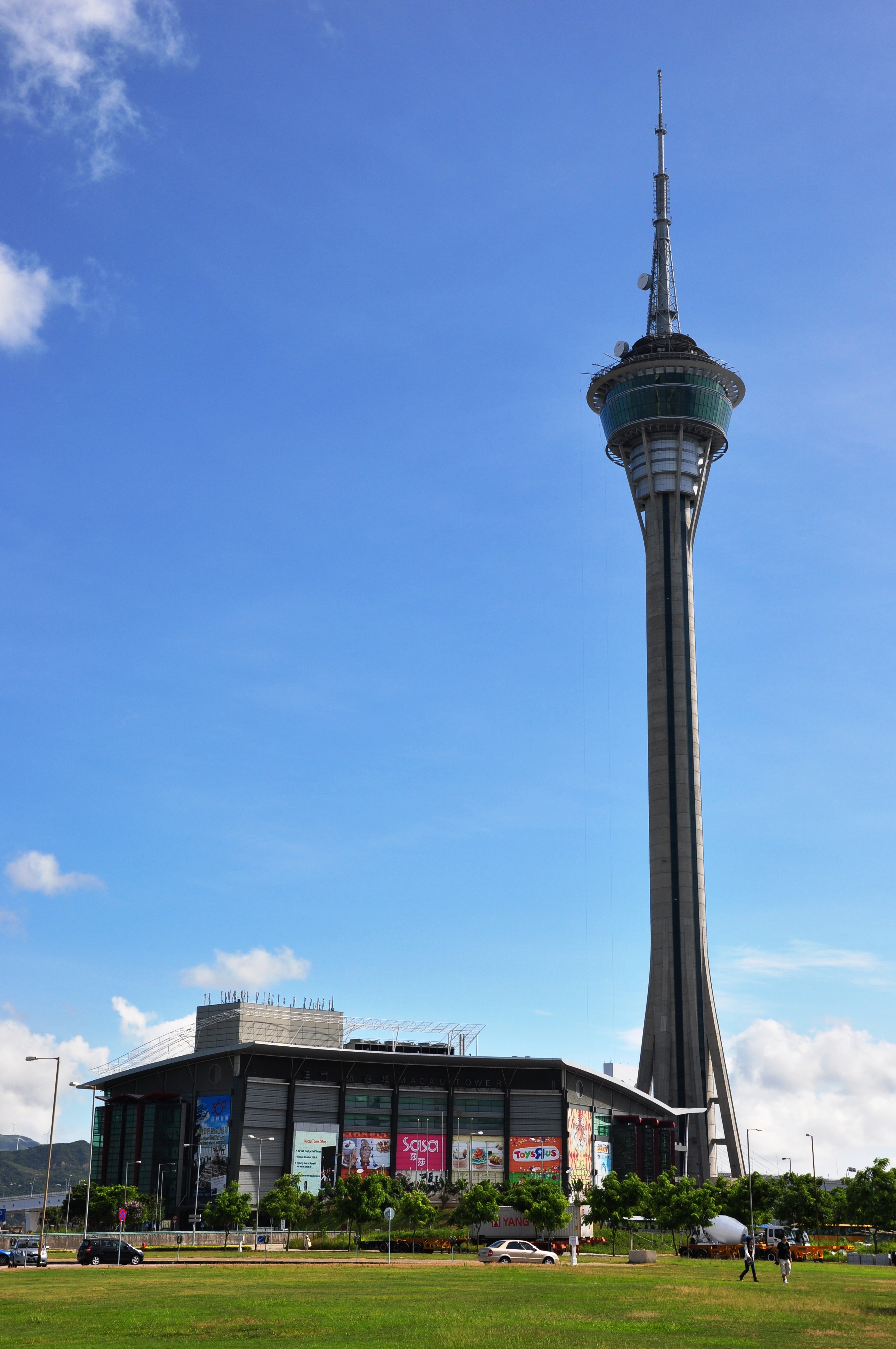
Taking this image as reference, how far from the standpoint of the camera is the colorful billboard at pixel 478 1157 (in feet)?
400

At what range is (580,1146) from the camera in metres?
128

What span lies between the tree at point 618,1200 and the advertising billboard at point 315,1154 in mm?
33089

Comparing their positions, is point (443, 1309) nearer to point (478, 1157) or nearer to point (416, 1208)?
point (416, 1208)

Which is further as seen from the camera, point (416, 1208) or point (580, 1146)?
point (580, 1146)

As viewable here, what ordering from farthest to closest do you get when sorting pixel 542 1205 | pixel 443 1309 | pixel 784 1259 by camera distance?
pixel 542 1205 → pixel 784 1259 → pixel 443 1309

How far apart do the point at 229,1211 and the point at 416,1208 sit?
13646 millimetres

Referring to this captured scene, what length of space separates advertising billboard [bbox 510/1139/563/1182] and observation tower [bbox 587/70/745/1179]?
23927mm

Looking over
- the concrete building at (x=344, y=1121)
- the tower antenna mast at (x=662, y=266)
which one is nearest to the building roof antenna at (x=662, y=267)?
the tower antenna mast at (x=662, y=266)

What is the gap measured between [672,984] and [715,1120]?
17447 millimetres

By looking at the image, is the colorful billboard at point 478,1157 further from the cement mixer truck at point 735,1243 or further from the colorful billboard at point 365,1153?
the cement mixer truck at point 735,1243

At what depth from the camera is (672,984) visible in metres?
146

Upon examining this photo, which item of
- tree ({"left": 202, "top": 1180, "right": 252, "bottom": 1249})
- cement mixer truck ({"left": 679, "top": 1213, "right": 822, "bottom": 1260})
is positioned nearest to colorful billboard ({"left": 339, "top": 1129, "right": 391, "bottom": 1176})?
tree ({"left": 202, "top": 1180, "right": 252, "bottom": 1249})

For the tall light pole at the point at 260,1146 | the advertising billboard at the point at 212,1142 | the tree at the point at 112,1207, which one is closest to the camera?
the tree at the point at 112,1207

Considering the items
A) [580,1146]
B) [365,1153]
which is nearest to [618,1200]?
[365,1153]
